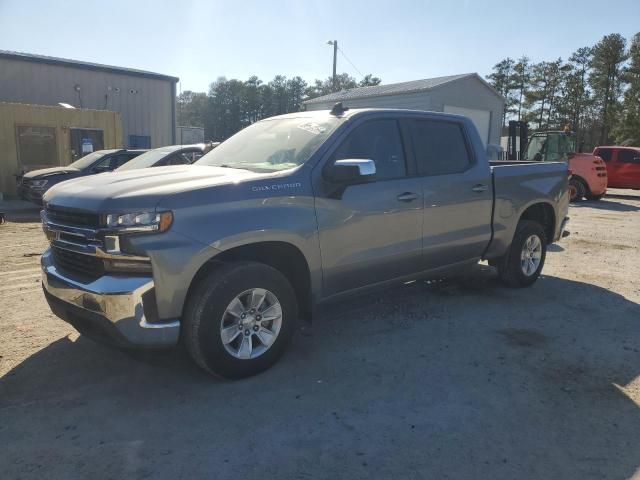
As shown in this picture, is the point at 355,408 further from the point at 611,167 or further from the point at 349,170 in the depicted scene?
the point at 611,167

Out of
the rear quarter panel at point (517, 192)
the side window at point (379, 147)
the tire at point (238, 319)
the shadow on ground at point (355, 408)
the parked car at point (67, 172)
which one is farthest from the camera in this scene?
the parked car at point (67, 172)

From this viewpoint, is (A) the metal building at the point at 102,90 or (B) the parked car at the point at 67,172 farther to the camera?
(A) the metal building at the point at 102,90

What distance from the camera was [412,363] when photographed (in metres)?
3.88

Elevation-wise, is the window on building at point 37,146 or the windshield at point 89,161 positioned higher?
the window on building at point 37,146

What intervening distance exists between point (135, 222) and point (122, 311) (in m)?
0.55

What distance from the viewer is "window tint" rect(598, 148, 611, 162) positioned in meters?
19.1

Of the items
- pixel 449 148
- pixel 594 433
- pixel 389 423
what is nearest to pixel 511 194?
pixel 449 148

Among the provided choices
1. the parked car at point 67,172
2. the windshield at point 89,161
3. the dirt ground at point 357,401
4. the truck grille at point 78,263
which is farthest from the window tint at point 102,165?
the truck grille at point 78,263

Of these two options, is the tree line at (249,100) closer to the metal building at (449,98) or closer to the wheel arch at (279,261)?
the metal building at (449,98)

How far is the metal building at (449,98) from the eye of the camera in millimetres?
20891

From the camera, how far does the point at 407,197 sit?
14.3 ft

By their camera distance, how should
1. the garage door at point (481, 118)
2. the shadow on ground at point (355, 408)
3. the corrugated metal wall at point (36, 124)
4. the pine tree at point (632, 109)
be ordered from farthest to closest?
the pine tree at point (632, 109)
the garage door at point (481, 118)
the corrugated metal wall at point (36, 124)
the shadow on ground at point (355, 408)

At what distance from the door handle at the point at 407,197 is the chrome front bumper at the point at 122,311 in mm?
2153

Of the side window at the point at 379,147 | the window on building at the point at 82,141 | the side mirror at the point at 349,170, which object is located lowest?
the side mirror at the point at 349,170
